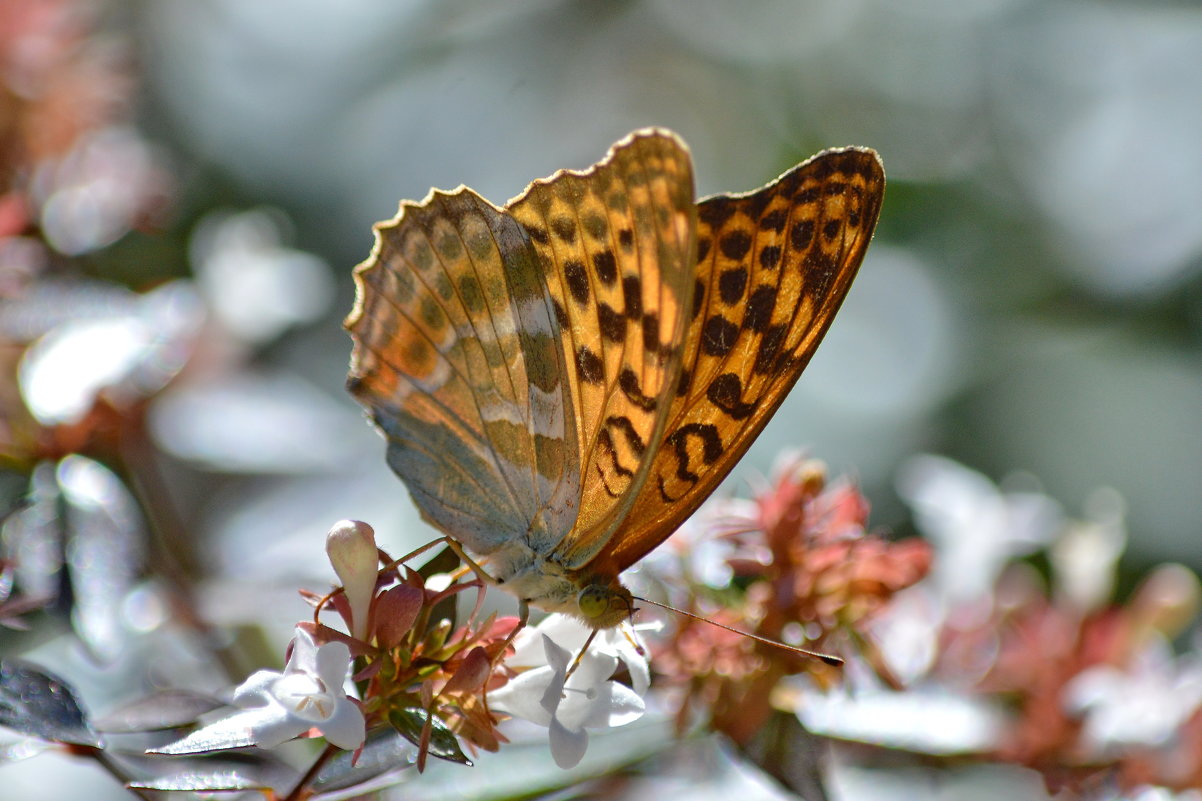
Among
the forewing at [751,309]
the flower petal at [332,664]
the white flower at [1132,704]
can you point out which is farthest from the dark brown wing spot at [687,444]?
the white flower at [1132,704]

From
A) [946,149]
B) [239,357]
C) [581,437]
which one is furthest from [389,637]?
[946,149]

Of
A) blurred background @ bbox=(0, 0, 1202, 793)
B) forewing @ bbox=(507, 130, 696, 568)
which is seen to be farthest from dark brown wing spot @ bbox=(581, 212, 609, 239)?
blurred background @ bbox=(0, 0, 1202, 793)

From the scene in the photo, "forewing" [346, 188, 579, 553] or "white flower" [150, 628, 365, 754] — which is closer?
"white flower" [150, 628, 365, 754]

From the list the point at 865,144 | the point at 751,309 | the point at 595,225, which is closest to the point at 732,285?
the point at 751,309

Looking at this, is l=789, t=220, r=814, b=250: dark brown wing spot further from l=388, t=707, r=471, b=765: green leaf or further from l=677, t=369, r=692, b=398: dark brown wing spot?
l=388, t=707, r=471, b=765: green leaf

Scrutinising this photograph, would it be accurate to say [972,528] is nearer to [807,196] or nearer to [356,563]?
[807,196]

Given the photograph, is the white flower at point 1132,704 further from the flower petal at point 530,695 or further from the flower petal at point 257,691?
the flower petal at point 257,691
